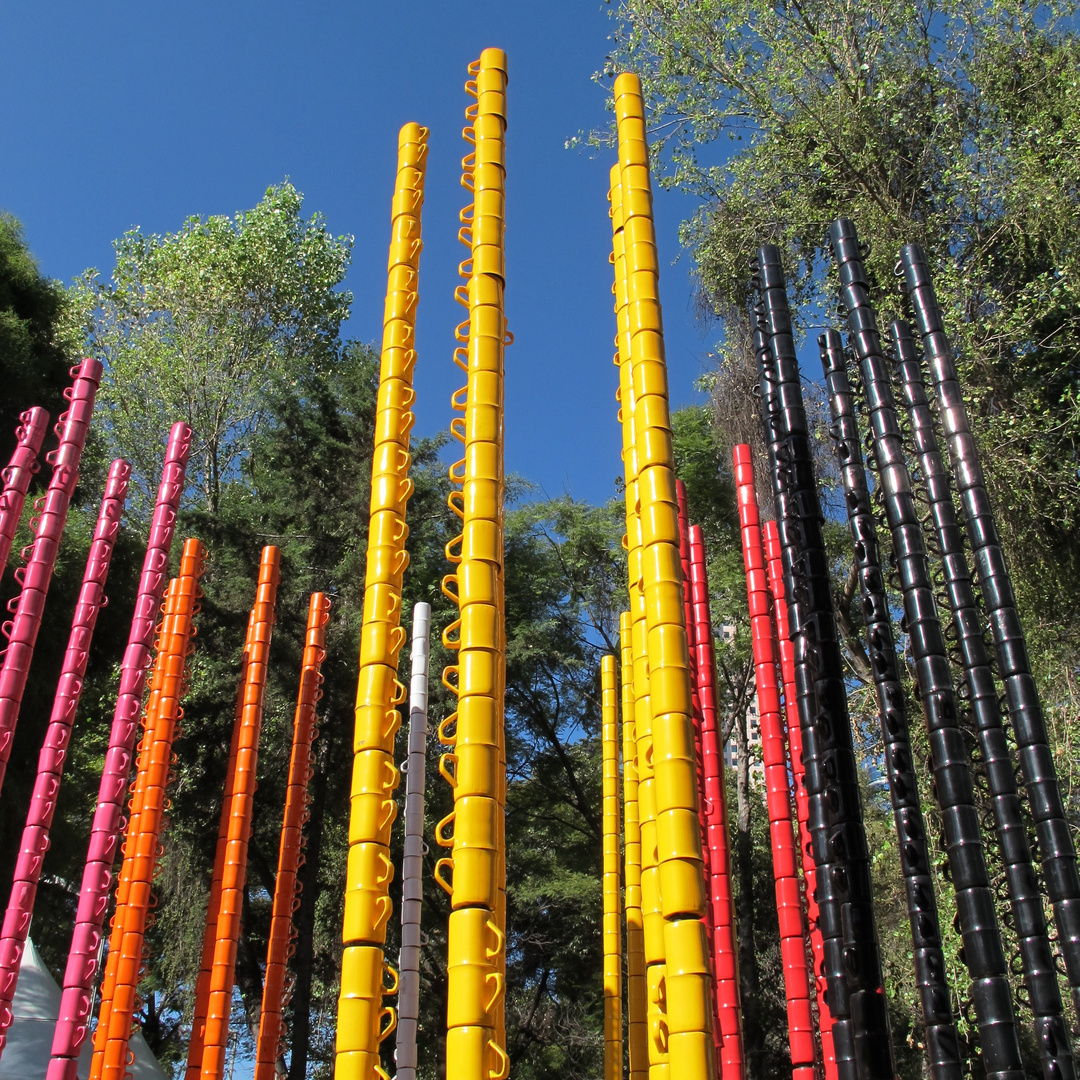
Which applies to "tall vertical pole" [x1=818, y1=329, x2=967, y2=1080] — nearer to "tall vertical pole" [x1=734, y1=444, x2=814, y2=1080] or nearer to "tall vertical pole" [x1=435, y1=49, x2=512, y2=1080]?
"tall vertical pole" [x1=734, y1=444, x2=814, y2=1080]

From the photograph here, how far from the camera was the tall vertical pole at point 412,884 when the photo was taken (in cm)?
565

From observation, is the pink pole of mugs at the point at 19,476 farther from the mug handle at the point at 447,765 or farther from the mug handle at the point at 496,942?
the mug handle at the point at 496,942

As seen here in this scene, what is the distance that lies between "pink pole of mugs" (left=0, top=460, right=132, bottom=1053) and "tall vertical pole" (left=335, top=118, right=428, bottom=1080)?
265 cm

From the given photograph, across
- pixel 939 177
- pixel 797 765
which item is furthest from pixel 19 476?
pixel 939 177

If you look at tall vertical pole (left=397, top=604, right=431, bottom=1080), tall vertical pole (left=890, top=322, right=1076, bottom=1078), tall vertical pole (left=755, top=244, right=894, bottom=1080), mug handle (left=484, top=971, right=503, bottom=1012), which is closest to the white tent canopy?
tall vertical pole (left=397, top=604, right=431, bottom=1080)

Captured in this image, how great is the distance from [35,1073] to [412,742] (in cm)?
588

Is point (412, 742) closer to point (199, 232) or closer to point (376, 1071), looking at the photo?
point (376, 1071)

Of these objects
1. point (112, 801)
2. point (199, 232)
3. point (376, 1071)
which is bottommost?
point (376, 1071)

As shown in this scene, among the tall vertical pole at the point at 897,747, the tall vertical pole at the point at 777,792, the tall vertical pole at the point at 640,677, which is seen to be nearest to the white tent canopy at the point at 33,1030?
the tall vertical pole at the point at 777,792

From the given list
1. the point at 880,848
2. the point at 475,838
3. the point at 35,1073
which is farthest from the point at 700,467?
the point at 475,838

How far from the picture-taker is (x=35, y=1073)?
938 cm

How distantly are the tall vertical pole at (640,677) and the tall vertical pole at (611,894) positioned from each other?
151 inches

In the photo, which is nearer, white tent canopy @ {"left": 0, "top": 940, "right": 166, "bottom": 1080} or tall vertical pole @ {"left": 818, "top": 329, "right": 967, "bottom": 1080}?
tall vertical pole @ {"left": 818, "top": 329, "right": 967, "bottom": 1080}

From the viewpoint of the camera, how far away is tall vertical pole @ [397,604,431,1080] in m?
5.65
